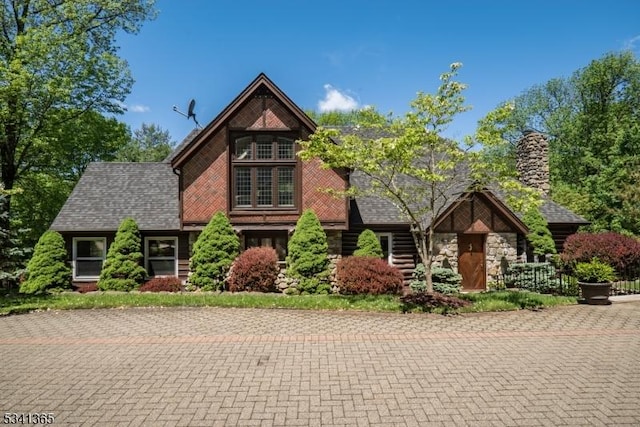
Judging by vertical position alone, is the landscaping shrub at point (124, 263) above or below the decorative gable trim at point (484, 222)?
below

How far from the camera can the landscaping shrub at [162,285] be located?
53.5 ft

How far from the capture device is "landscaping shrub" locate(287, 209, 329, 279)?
15727 mm

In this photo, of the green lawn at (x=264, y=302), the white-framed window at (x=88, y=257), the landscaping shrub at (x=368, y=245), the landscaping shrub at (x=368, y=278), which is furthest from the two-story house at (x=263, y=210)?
the green lawn at (x=264, y=302)

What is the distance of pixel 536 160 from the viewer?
2111cm

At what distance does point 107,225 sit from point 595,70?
142 feet

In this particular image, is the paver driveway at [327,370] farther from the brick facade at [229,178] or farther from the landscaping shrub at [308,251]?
the brick facade at [229,178]

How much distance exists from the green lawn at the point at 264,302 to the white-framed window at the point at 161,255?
4024 millimetres

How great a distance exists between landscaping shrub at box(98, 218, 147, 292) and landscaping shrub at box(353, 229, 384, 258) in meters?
9.76

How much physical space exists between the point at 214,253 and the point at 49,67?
14020 millimetres

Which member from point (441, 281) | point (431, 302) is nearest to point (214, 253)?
point (431, 302)

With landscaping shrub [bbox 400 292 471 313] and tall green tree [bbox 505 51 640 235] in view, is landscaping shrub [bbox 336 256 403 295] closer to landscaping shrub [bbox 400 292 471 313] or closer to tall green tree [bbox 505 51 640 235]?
landscaping shrub [bbox 400 292 471 313]

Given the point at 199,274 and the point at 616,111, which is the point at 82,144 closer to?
the point at 199,274

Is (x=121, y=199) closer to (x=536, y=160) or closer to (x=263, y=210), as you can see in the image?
(x=263, y=210)

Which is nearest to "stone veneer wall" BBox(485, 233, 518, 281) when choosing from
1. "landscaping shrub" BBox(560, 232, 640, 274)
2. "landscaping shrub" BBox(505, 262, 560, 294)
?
"landscaping shrub" BBox(505, 262, 560, 294)
